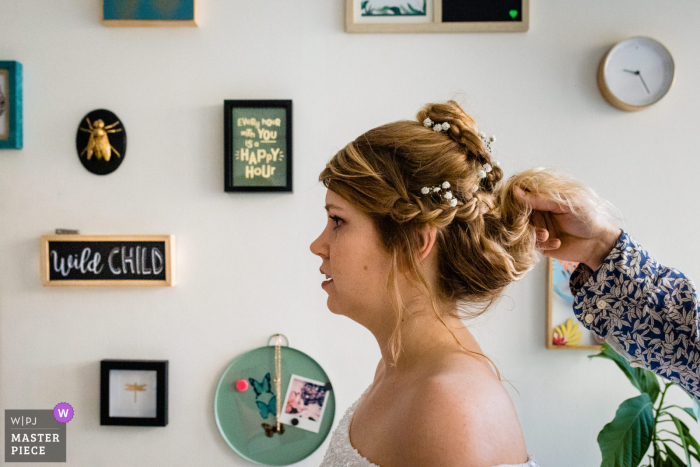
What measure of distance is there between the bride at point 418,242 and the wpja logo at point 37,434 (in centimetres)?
122

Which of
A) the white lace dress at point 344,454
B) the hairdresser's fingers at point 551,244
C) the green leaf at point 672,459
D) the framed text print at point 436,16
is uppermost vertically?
the framed text print at point 436,16

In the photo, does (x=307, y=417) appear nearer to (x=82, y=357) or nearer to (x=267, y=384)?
(x=267, y=384)

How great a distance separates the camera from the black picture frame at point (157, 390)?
162cm

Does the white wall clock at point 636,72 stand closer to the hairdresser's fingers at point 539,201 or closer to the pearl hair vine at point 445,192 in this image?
the hairdresser's fingers at point 539,201

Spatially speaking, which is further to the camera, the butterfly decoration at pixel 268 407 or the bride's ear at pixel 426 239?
the butterfly decoration at pixel 268 407

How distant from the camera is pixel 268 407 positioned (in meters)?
1.64

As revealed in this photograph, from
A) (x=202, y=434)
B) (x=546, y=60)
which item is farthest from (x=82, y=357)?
(x=546, y=60)

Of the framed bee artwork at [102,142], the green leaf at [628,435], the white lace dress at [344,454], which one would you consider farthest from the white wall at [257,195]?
the white lace dress at [344,454]

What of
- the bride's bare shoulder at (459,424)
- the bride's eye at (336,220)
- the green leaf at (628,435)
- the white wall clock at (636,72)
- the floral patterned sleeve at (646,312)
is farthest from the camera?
the white wall clock at (636,72)

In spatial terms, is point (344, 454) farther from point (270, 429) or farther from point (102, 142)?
point (102, 142)

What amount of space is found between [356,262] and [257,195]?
831mm

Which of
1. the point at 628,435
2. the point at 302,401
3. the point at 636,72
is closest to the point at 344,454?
the point at 302,401

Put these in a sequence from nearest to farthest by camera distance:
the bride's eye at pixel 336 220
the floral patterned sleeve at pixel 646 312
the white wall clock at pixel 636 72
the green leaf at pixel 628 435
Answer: the floral patterned sleeve at pixel 646 312, the bride's eye at pixel 336 220, the green leaf at pixel 628 435, the white wall clock at pixel 636 72

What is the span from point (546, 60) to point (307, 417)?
142cm
